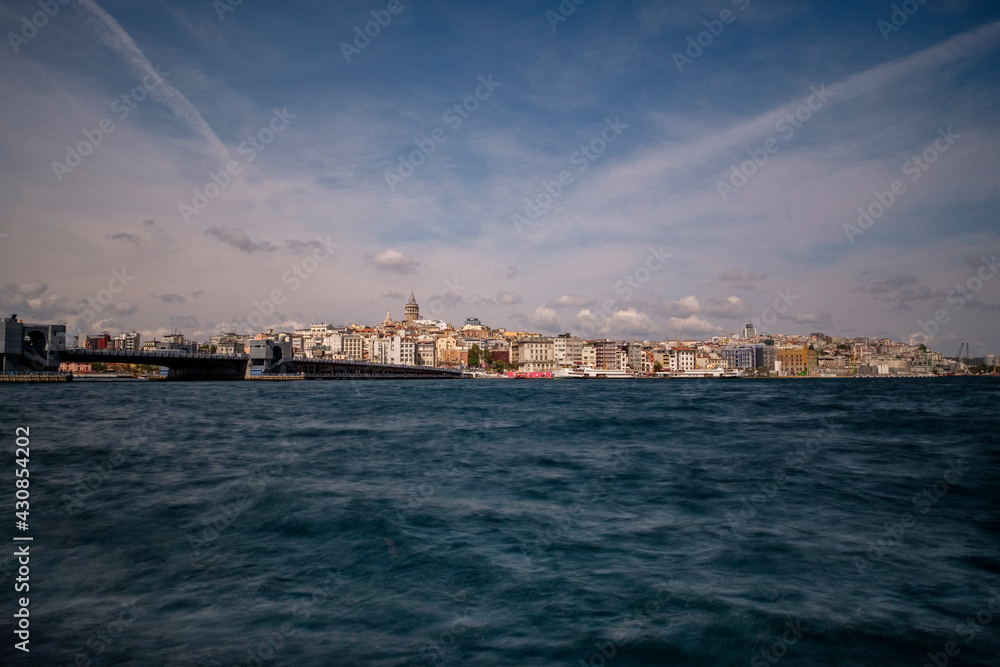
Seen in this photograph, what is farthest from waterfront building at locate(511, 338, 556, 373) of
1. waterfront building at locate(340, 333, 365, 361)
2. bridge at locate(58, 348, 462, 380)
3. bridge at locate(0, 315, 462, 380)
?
waterfront building at locate(340, 333, 365, 361)

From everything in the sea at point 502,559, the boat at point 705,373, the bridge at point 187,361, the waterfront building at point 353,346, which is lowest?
the boat at point 705,373

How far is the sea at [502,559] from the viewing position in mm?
4465

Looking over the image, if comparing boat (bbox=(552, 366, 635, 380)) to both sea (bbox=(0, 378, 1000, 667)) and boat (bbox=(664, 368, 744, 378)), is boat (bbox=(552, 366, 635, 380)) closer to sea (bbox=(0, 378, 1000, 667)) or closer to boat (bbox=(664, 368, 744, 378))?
boat (bbox=(664, 368, 744, 378))

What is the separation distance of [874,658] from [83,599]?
21.9ft

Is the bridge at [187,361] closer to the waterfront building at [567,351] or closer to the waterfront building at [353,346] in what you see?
the waterfront building at [567,351]

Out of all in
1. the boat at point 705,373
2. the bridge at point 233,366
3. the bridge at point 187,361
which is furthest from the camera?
the boat at point 705,373

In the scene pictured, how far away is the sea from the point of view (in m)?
4.46

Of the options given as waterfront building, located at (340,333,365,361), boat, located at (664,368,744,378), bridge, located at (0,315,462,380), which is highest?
waterfront building, located at (340,333,365,361)

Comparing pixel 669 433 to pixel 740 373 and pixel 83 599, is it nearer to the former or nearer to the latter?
pixel 83 599

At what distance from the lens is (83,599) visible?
5.11 metres

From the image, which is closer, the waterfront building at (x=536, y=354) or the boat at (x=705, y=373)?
the boat at (x=705, y=373)

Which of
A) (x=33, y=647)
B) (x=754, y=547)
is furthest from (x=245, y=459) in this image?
(x=754, y=547)

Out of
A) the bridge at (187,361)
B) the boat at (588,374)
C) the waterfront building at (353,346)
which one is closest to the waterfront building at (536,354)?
the boat at (588,374)

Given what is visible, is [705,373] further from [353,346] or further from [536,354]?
[353,346]
